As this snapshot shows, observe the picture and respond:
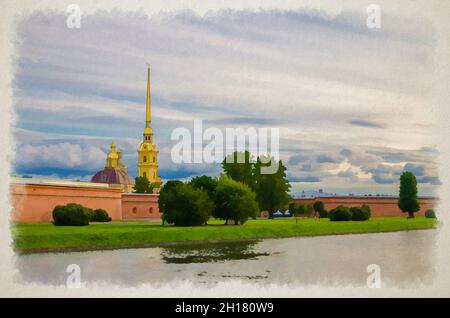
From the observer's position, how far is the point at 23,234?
21.0 meters

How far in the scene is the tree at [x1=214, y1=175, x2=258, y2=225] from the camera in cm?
3419

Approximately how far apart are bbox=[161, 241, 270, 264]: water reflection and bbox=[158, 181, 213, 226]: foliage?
449 cm

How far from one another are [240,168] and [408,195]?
40.5 ft

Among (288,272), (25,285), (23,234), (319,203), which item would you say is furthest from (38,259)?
(319,203)

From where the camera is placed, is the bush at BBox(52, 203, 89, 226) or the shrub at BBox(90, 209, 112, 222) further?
the shrub at BBox(90, 209, 112, 222)

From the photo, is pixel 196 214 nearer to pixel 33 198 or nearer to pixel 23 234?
pixel 33 198

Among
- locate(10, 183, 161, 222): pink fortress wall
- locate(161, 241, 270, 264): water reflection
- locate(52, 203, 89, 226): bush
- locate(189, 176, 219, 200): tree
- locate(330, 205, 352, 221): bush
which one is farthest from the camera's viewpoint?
locate(330, 205, 352, 221): bush

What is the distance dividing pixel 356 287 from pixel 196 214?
16359mm

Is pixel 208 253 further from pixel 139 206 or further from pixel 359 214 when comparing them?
pixel 359 214

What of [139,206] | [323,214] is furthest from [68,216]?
[323,214]

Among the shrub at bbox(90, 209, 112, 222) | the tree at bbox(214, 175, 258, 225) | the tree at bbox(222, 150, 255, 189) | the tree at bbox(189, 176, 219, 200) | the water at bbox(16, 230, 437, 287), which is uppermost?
the tree at bbox(222, 150, 255, 189)

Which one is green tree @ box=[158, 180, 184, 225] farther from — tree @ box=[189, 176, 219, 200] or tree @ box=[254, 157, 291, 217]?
tree @ box=[254, 157, 291, 217]

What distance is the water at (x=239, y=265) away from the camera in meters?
17.2

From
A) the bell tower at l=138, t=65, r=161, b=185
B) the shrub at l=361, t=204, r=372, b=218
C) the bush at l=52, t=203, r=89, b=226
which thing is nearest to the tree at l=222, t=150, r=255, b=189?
the shrub at l=361, t=204, r=372, b=218
